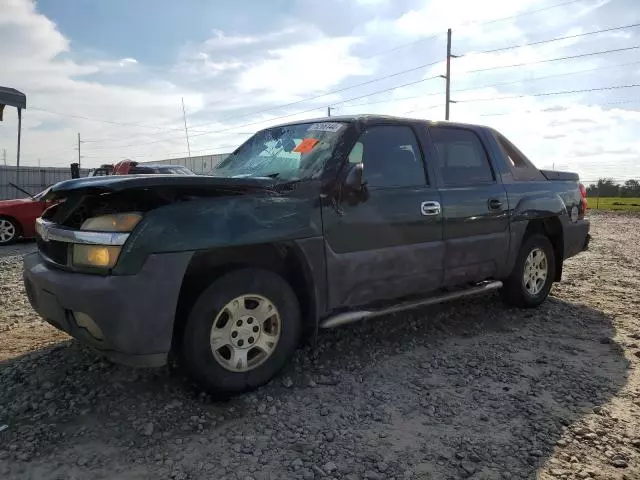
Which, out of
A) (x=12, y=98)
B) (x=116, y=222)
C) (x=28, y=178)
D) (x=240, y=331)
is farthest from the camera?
(x=28, y=178)

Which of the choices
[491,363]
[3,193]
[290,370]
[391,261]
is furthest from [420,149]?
[3,193]

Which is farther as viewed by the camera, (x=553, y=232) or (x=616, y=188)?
(x=616, y=188)

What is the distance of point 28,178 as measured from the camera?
2011 centimetres

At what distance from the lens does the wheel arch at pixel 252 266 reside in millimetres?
3160

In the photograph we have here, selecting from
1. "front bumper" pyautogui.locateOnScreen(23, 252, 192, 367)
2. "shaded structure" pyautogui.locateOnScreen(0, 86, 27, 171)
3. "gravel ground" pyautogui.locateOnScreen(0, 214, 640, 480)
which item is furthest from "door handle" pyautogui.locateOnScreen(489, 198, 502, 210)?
"shaded structure" pyautogui.locateOnScreen(0, 86, 27, 171)

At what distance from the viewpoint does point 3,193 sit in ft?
63.6

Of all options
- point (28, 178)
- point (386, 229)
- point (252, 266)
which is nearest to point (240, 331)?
point (252, 266)

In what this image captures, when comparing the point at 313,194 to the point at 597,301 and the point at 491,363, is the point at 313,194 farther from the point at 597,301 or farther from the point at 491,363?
the point at 597,301

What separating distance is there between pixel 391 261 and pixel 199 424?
5.84 ft

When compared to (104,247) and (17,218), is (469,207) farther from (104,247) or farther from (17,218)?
(17,218)

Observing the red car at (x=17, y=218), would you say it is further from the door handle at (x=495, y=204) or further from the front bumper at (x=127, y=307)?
the door handle at (x=495, y=204)

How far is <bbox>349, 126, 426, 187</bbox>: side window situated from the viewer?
13.0 feet

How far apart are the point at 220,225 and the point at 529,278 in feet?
12.0

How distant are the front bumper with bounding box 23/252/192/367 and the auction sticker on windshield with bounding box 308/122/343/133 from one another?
1.62 m
